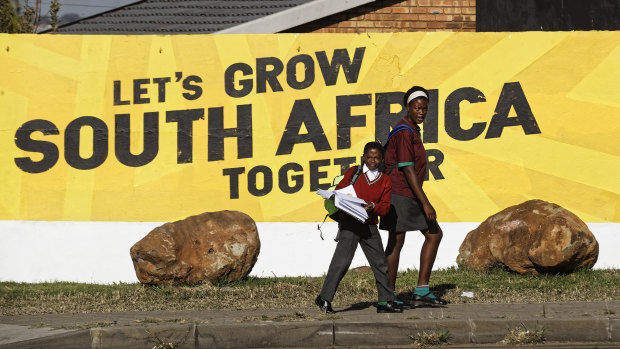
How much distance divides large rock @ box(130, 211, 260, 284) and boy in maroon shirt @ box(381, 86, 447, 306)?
7.83ft

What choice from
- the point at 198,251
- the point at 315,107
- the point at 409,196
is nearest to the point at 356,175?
the point at 409,196

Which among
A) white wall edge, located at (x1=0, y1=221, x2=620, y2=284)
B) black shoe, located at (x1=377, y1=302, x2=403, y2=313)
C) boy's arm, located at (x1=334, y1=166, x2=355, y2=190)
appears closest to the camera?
black shoe, located at (x1=377, y1=302, x2=403, y2=313)

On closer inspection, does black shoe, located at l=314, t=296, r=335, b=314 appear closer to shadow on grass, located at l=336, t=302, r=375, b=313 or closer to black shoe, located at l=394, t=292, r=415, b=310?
shadow on grass, located at l=336, t=302, r=375, b=313

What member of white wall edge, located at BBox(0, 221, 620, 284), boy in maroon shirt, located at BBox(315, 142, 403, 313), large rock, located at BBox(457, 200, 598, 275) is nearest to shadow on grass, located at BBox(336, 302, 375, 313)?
boy in maroon shirt, located at BBox(315, 142, 403, 313)

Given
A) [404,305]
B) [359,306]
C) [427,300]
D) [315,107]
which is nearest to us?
[404,305]

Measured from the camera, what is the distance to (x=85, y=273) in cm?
1205

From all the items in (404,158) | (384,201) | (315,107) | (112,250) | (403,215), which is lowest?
(112,250)

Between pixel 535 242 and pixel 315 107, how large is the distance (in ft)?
11.1

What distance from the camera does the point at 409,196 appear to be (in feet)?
27.1

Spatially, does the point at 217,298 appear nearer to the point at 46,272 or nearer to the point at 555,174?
the point at 46,272

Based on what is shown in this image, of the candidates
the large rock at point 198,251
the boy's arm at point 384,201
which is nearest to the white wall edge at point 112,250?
the large rock at point 198,251

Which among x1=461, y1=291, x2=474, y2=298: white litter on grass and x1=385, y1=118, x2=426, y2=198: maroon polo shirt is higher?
x1=385, y1=118, x2=426, y2=198: maroon polo shirt

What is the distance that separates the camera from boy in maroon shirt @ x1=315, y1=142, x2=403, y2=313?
26.3 ft

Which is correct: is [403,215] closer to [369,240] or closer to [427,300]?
[369,240]
